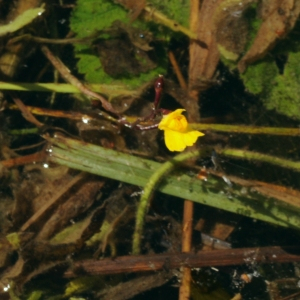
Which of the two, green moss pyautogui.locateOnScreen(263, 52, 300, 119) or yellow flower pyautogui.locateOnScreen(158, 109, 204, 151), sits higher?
green moss pyautogui.locateOnScreen(263, 52, 300, 119)

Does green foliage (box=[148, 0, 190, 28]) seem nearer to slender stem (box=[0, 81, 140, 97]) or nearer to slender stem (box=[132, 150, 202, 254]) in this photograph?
slender stem (box=[0, 81, 140, 97])

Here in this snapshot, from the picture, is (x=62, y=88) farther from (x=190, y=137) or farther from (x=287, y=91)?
(x=287, y=91)

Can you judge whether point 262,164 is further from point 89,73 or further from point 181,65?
point 89,73

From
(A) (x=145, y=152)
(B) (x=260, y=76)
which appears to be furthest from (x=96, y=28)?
(B) (x=260, y=76)

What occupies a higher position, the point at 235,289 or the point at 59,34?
the point at 59,34

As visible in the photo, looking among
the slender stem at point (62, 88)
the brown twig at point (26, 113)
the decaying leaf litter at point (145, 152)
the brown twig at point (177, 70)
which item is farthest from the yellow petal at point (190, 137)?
the brown twig at point (26, 113)

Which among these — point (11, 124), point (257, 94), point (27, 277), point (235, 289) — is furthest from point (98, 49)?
point (235, 289)

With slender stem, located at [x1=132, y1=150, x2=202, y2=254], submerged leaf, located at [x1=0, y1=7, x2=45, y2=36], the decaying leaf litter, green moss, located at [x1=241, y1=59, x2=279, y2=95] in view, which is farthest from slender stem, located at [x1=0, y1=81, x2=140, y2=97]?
green moss, located at [x1=241, y1=59, x2=279, y2=95]
